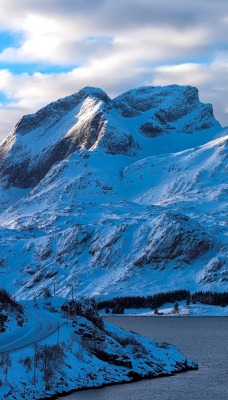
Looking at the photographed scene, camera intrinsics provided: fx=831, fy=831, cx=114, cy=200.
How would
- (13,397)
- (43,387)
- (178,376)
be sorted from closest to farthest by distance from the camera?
(13,397), (43,387), (178,376)

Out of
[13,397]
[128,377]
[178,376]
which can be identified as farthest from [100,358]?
[13,397]

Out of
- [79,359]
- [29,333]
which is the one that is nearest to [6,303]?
[29,333]

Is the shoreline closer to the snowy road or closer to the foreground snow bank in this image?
the foreground snow bank

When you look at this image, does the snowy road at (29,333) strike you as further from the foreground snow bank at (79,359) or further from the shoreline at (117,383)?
the shoreline at (117,383)

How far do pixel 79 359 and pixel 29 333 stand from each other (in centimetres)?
987

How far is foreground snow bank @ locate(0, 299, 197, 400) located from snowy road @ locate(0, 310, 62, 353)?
1.54 feet

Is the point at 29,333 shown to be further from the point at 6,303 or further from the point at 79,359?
the point at 79,359

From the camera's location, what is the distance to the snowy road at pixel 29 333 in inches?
3785

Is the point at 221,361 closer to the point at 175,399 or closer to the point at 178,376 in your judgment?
the point at 178,376

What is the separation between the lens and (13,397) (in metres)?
80.6

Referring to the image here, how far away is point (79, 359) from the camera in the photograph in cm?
9794

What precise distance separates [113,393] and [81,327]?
57.5ft

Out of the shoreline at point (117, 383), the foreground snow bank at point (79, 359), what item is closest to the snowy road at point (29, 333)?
the foreground snow bank at point (79, 359)

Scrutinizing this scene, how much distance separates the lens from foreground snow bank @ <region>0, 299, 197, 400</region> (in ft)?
282
